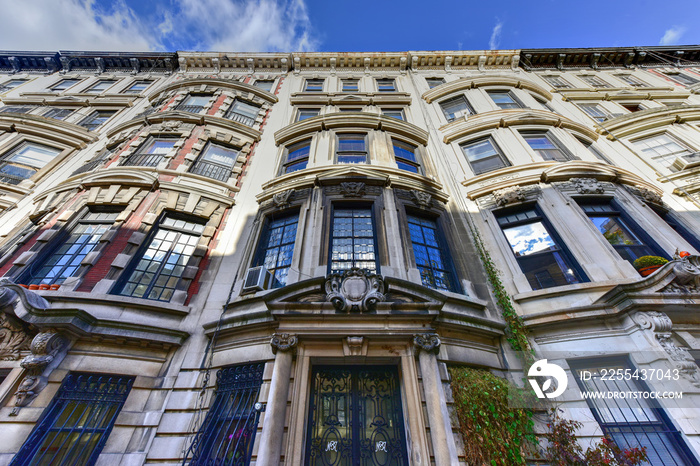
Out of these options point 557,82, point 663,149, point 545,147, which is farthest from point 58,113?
point 663,149

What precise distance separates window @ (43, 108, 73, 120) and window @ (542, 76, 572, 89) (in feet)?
102

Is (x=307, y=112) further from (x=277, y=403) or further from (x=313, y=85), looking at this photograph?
(x=277, y=403)

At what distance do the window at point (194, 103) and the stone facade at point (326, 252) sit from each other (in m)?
0.17

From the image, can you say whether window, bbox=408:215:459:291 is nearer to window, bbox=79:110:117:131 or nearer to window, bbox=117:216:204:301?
window, bbox=117:216:204:301

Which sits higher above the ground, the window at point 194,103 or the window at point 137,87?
the window at point 137,87

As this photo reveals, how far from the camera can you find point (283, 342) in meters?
5.78

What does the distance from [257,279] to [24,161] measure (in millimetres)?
14683

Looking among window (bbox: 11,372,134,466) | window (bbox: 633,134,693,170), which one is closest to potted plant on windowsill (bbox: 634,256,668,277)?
window (bbox: 633,134,693,170)

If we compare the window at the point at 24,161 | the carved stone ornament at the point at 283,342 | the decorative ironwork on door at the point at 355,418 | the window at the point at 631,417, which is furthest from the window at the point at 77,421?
the window at the point at 24,161

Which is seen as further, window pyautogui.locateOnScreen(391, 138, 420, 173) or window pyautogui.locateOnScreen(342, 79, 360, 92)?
window pyautogui.locateOnScreen(342, 79, 360, 92)

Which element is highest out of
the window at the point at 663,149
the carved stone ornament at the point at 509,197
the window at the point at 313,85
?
the window at the point at 313,85

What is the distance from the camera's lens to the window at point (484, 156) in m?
11.6

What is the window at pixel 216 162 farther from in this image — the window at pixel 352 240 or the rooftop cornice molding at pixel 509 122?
the rooftop cornice molding at pixel 509 122

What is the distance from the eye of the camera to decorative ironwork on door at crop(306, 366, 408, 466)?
17.5ft
